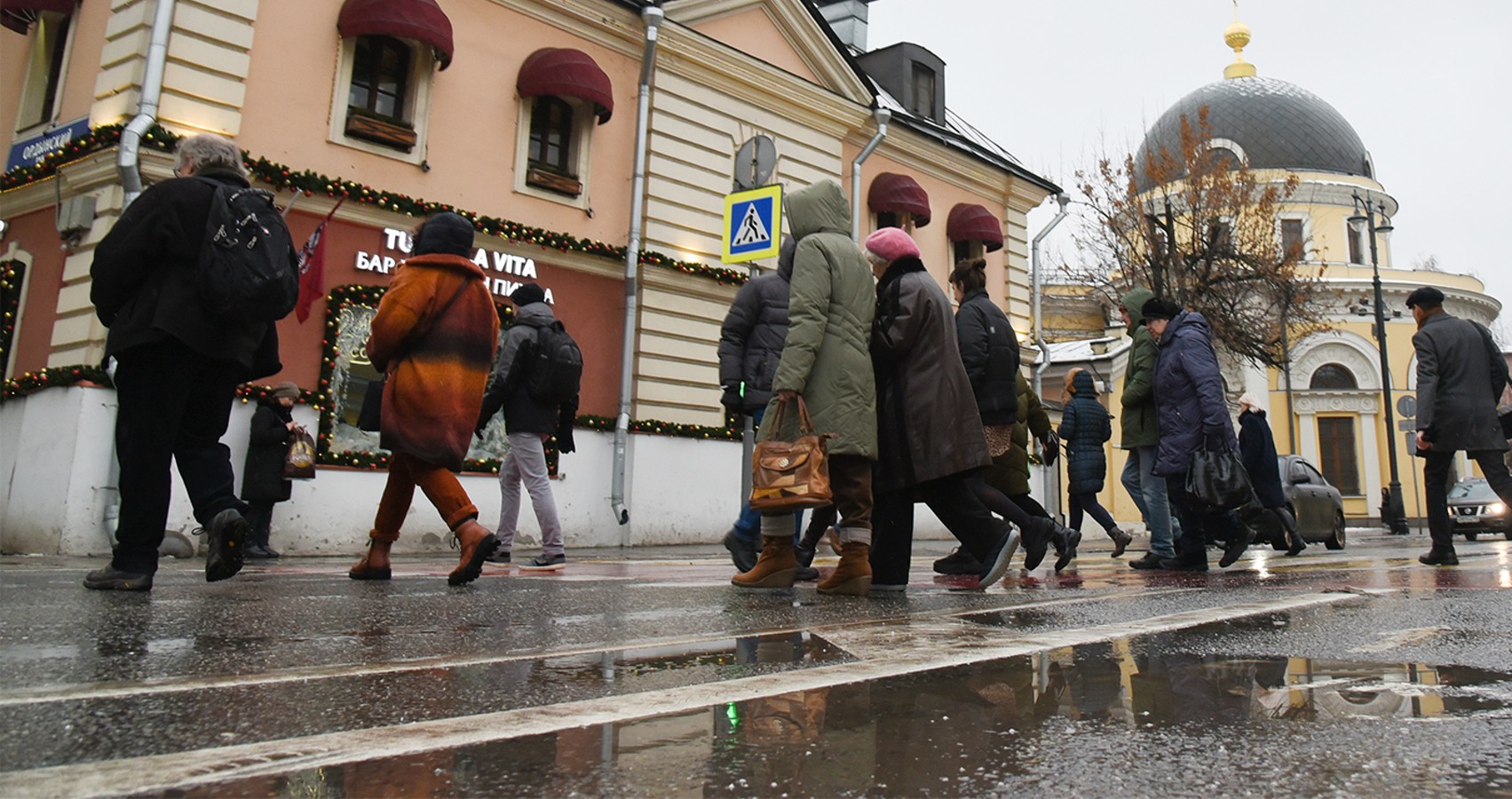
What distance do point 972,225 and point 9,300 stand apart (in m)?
15.6

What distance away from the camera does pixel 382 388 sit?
17.0 feet

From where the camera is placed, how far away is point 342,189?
11.7 metres

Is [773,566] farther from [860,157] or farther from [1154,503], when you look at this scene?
[860,157]

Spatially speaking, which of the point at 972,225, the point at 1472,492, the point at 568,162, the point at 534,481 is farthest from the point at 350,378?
the point at 1472,492

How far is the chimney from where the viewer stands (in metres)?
23.3

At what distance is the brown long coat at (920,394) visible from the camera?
4.93 meters

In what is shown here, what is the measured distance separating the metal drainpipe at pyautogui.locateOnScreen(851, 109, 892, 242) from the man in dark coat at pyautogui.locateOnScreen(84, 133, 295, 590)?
48.4 feet

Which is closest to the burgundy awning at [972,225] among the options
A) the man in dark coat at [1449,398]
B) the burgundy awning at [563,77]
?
the burgundy awning at [563,77]

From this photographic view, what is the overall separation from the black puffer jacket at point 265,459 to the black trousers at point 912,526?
6.69 m

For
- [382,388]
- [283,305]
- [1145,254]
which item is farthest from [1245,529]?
[1145,254]

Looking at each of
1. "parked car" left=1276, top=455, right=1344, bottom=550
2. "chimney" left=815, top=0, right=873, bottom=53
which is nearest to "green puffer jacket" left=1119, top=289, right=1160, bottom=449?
"parked car" left=1276, top=455, right=1344, bottom=550

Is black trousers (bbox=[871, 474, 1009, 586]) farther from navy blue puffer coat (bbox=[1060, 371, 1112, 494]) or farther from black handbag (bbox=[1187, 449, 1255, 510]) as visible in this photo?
navy blue puffer coat (bbox=[1060, 371, 1112, 494])

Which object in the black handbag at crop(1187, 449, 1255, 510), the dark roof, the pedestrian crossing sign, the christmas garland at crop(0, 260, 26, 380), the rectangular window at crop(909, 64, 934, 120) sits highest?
the dark roof

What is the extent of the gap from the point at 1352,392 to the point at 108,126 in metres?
46.8
